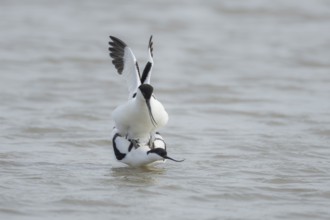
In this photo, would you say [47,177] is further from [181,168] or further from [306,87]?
[306,87]

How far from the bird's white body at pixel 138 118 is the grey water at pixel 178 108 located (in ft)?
1.12

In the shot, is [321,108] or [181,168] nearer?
[181,168]

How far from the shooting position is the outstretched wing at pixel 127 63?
8.76 metres

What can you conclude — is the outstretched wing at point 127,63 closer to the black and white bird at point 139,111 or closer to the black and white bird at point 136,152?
the black and white bird at point 139,111

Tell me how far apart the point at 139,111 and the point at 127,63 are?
879mm

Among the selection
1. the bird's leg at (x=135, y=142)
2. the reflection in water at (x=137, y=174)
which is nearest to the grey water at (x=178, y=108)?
the reflection in water at (x=137, y=174)

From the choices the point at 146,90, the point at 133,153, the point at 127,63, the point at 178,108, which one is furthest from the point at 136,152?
the point at 178,108

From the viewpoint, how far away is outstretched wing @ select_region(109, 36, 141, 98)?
8.76 m

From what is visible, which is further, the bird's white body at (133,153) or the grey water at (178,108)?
the bird's white body at (133,153)

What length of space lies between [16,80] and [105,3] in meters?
6.76

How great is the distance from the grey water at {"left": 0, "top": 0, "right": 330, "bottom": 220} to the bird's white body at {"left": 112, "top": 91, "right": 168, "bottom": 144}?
341 millimetres

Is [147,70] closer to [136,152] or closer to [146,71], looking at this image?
[146,71]

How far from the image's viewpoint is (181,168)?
27.6 feet

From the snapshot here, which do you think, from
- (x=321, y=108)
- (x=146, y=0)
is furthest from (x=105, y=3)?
(x=321, y=108)
